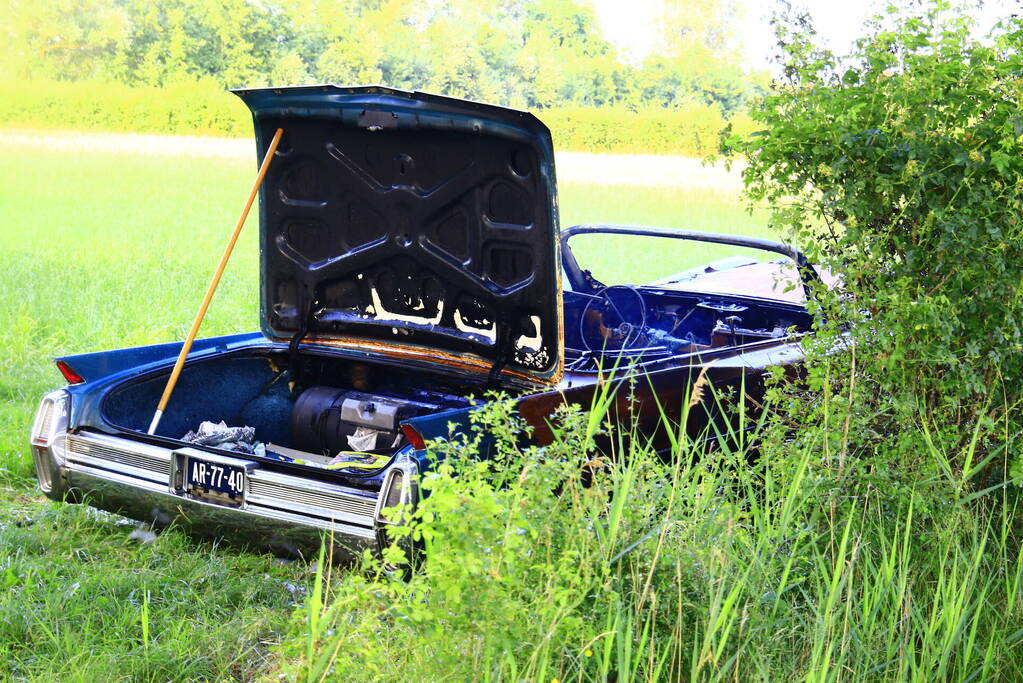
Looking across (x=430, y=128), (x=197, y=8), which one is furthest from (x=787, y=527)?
(x=197, y=8)

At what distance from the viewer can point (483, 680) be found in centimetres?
261

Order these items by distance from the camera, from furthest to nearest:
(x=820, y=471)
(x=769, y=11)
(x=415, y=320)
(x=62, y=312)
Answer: (x=62, y=312) → (x=415, y=320) → (x=769, y=11) → (x=820, y=471)

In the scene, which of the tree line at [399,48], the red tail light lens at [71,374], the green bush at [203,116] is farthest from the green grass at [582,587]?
the tree line at [399,48]

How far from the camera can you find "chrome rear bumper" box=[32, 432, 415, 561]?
369 cm

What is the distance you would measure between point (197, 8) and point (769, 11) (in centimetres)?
4137

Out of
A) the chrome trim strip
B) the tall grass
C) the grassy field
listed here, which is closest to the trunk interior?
the chrome trim strip

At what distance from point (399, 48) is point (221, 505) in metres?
38.9

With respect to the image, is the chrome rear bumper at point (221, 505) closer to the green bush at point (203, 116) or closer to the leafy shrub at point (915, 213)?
the leafy shrub at point (915, 213)

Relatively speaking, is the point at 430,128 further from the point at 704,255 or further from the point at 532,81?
the point at 532,81

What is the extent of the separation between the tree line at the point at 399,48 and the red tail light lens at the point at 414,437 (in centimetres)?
3649

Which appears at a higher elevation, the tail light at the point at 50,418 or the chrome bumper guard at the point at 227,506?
the tail light at the point at 50,418

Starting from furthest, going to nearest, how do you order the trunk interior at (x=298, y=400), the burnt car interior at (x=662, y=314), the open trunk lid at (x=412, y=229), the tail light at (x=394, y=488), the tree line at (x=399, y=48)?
the tree line at (x=399, y=48), the burnt car interior at (x=662, y=314), the trunk interior at (x=298, y=400), the open trunk lid at (x=412, y=229), the tail light at (x=394, y=488)

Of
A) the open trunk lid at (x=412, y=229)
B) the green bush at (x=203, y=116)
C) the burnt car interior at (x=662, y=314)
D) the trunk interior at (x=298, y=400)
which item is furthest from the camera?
the green bush at (x=203, y=116)

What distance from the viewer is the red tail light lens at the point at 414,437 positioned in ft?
12.0
